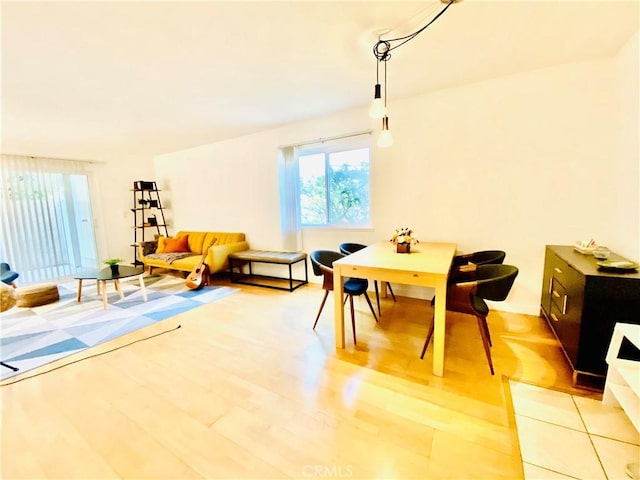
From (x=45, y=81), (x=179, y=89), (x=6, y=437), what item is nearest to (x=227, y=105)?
(x=179, y=89)

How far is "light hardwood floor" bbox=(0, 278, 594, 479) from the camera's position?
4.16 feet

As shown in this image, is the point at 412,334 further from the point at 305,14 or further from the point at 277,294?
the point at 305,14

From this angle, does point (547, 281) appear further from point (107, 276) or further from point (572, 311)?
point (107, 276)

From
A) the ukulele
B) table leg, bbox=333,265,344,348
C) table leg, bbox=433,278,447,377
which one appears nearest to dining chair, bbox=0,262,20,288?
the ukulele

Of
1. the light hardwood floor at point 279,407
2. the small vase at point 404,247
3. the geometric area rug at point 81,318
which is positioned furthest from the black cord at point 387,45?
the geometric area rug at point 81,318

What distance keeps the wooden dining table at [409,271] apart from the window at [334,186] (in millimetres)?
1201

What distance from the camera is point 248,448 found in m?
1.35

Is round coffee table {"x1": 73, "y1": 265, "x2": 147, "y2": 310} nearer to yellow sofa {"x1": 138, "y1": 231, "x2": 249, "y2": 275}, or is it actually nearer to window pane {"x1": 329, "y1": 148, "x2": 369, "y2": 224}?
yellow sofa {"x1": 138, "y1": 231, "x2": 249, "y2": 275}

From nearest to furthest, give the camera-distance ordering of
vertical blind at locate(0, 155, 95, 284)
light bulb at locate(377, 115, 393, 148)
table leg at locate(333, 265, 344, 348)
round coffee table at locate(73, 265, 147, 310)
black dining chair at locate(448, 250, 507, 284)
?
light bulb at locate(377, 115, 393, 148) < table leg at locate(333, 265, 344, 348) < black dining chair at locate(448, 250, 507, 284) < round coffee table at locate(73, 265, 147, 310) < vertical blind at locate(0, 155, 95, 284)

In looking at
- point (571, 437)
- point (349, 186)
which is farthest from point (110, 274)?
point (571, 437)

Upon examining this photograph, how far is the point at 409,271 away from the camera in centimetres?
191

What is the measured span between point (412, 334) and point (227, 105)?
3.30 m

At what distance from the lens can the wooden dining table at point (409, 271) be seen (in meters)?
1.86

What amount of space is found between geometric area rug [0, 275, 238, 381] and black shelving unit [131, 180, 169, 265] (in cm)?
192
